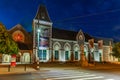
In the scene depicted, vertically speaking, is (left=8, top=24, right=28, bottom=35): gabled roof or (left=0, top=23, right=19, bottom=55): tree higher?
(left=8, top=24, right=28, bottom=35): gabled roof

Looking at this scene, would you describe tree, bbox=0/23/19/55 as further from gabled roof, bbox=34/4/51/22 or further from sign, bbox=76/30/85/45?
sign, bbox=76/30/85/45

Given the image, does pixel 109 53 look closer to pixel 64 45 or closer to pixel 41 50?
pixel 64 45

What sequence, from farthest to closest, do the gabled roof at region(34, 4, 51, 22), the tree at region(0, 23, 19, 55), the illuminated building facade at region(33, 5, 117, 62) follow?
the gabled roof at region(34, 4, 51, 22) → the illuminated building facade at region(33, 5, 117, 62) → the tree at region(0, 23, 19, 55)

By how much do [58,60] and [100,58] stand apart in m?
18.6

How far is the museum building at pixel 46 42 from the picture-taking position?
5172 cm

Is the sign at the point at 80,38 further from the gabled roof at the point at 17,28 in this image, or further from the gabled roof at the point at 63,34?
the gabled roof at the point at 17,28

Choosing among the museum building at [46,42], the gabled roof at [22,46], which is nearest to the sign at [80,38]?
the museum building at [46,42]

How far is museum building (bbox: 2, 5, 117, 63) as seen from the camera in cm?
5172

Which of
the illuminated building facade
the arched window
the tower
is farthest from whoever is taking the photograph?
the arched window

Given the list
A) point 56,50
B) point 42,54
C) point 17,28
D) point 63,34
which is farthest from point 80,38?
point 17,28

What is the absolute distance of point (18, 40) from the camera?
51906 millimetres

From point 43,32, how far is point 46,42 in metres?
2.65

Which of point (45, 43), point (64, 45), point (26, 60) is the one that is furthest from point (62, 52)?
point (26, 60)

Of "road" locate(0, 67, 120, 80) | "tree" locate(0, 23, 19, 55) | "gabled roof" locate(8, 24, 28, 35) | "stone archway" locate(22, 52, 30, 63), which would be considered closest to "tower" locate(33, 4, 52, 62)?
"gabled roof" locate(8, 24, 28, 35)
